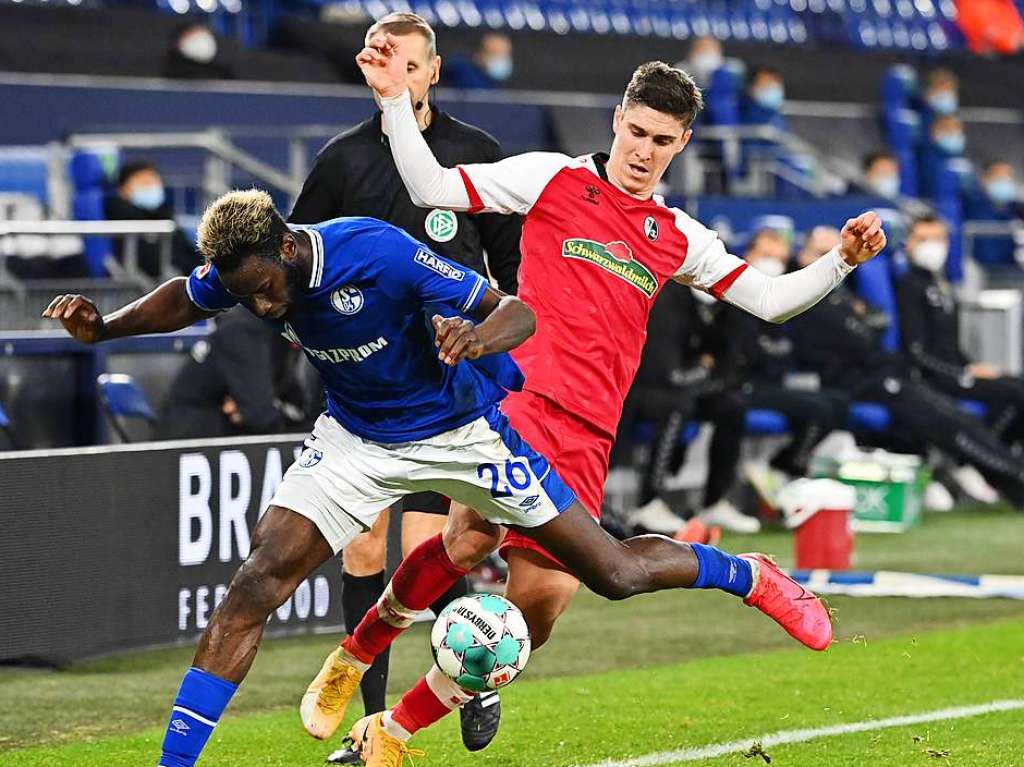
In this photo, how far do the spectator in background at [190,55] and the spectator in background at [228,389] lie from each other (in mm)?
5896

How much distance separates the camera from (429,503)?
6.49 meters

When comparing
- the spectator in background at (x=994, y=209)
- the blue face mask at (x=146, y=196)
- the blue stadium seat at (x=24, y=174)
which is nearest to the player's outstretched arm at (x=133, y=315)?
the blue face mask at (x=146, y=196)

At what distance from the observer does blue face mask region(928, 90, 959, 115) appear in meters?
21.4

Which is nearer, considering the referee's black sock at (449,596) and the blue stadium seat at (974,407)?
the referee's black sock at (449,596)

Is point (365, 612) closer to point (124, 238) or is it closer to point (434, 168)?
point (434, 168)

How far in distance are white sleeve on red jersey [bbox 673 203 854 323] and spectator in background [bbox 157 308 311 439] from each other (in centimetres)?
432

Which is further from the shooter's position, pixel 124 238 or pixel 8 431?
pixel 124 238

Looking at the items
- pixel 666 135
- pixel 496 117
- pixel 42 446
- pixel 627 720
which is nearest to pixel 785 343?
pixel 496 117

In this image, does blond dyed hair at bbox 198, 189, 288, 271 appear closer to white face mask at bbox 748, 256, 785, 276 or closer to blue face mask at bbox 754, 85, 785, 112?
white face mask at bbox 748, 256, 785, 276

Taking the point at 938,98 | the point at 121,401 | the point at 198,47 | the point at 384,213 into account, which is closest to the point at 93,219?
the point at 121,401

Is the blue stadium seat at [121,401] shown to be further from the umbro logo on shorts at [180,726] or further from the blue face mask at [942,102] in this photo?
the blue face mask at [942,102]

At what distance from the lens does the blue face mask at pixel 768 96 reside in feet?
61.5

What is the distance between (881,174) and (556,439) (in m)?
13.1

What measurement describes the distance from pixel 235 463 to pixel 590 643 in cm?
174
